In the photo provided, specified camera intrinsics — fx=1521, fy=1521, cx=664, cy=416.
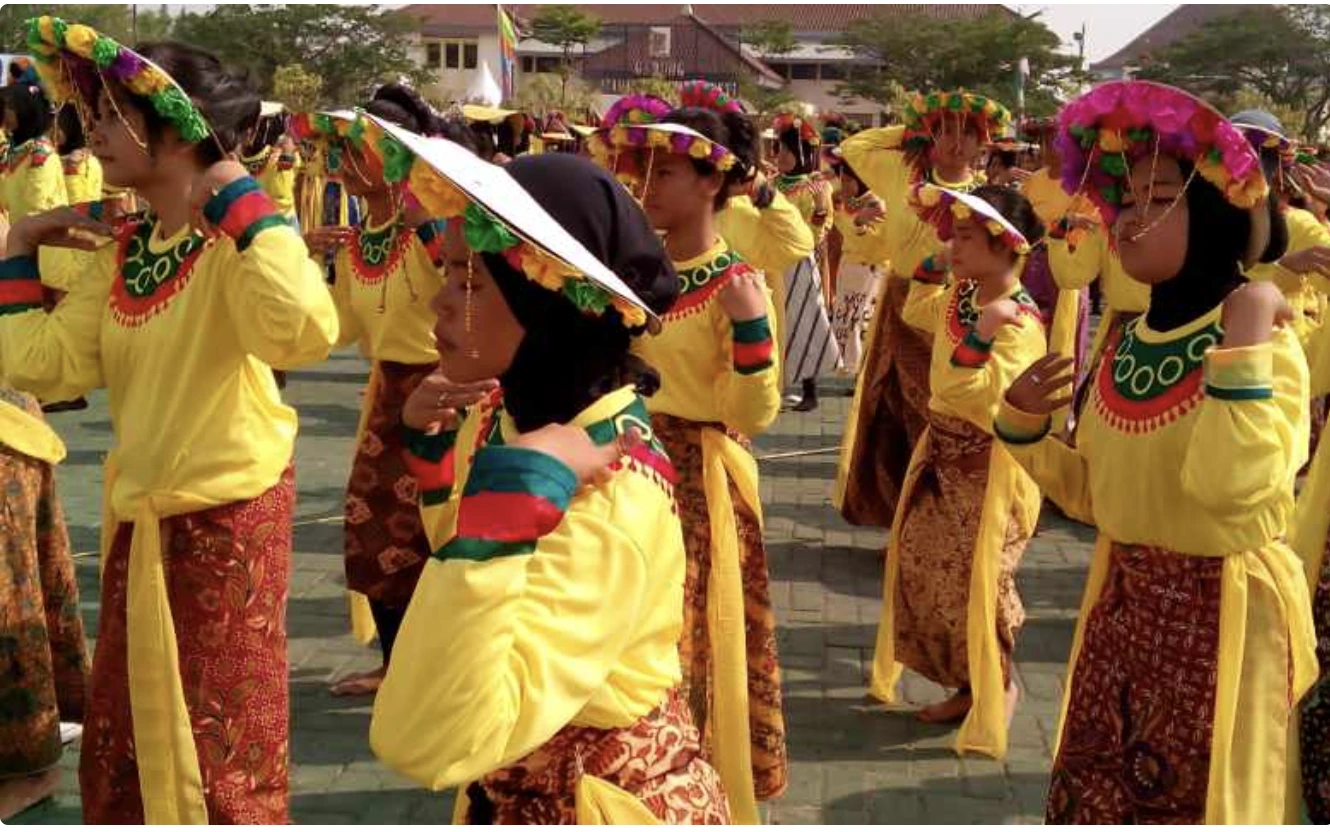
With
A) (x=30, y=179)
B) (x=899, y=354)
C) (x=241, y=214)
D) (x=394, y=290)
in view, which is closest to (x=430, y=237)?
(x=394, y=290)

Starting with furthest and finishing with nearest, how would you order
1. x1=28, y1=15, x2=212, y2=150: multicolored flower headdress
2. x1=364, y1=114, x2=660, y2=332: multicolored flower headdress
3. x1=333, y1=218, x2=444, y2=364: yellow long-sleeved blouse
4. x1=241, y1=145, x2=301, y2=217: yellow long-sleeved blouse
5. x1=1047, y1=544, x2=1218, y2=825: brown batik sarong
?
x1=241, y1=145, x2=301, y2=217: yellow long-sleeved blouse < x1=333, y1=218, x2=444, y2=364: yellow long-sleeved blouse < x1=28, y1=15, x2=212, y2=150: multicolored flower headdress < x1=1047, y1=544, x2=1218, y2=825: brown batik sarong < x1=364, y1=114, x2=660, y2=332: multicolored flower headdress

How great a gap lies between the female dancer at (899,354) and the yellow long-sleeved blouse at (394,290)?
8.93 feet

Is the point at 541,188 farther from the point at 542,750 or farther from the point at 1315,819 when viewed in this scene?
the point at 1315,819

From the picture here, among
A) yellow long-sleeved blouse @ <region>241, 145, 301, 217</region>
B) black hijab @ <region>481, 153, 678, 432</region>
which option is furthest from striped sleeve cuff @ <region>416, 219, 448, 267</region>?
yellow long-sleeved blouse @ <region>241, 145, 301, 217</region>

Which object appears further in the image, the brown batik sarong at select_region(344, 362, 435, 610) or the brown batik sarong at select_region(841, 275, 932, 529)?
the brown batik sarong at select_region(841, 275, 932, 529)

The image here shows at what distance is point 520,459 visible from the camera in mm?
2004

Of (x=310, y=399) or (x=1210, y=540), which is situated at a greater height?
(x=1210, y=540)

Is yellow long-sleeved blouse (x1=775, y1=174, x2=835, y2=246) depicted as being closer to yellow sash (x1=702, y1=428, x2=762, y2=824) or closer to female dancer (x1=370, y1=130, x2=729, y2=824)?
yellow sash (x1=702, y1=428, x2=762, y2=824)

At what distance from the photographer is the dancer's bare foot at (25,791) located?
4410 mm

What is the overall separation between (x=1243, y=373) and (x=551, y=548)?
1503 millimetres

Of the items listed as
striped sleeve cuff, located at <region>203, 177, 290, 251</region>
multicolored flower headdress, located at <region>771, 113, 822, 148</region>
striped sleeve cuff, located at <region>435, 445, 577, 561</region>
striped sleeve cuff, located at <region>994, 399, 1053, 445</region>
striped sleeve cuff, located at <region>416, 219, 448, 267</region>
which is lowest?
multicolored flower headdress, located at <region>771, 113, 822, 148</region>

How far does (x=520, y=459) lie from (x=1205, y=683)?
182 centimetres

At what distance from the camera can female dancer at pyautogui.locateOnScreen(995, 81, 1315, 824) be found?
309 centimetres

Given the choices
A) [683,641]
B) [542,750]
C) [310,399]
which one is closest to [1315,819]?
[683,641]
